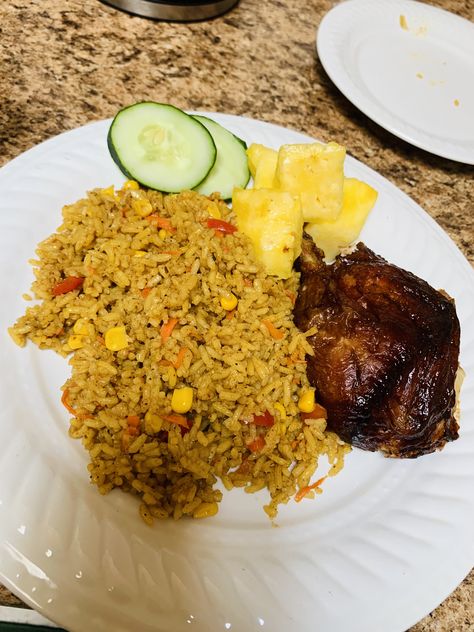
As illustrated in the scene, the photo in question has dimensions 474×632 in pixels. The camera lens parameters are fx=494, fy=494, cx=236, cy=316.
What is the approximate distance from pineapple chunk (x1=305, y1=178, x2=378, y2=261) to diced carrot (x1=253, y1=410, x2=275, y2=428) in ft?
3.32

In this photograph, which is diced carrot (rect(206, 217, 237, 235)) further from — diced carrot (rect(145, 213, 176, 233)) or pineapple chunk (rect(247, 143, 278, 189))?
pineapple chunk (rect(247, 143, 278, 189))

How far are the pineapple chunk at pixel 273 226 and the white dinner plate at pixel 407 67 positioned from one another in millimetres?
1346

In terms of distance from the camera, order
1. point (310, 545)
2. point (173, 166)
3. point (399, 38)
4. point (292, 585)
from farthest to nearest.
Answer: point (399, 38)
point (173, 166)
point (310, 545)
point (292, 585)

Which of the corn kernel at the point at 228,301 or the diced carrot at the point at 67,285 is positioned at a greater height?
the corn kernel at the point at 228,301

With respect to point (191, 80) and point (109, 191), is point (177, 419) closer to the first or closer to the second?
point (109, 191)

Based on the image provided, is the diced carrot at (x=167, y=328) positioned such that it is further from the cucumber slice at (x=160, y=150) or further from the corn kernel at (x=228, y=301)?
the cucumber slice at (x=160, y=150)

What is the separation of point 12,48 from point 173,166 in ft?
5.50

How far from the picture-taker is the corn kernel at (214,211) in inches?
93.7

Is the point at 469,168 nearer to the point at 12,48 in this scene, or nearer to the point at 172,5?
the point at 172,5

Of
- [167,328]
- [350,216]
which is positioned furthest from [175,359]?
[350,216]

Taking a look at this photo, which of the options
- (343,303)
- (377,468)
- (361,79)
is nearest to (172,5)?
(361,79)

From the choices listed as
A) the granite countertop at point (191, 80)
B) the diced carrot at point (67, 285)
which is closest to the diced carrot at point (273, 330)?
the diced carrot at point (67, 285)

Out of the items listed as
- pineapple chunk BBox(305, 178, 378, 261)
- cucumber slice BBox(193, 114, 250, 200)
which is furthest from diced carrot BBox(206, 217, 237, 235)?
pineapple chunk BBox(305, 178, 378, 261)

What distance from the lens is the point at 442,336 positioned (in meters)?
2.04
